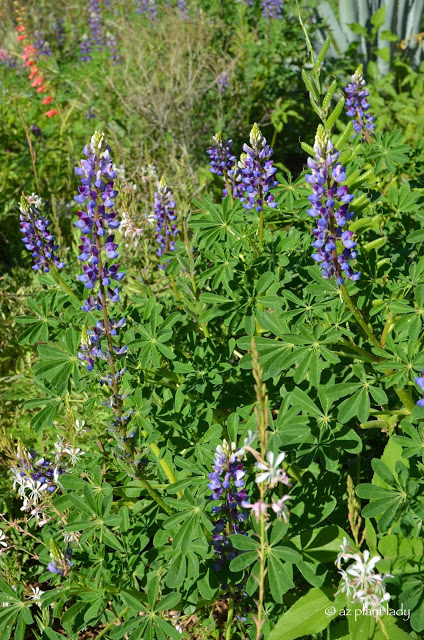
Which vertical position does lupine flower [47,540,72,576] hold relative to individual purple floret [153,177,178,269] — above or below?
below

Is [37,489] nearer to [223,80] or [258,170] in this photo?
[258,170]

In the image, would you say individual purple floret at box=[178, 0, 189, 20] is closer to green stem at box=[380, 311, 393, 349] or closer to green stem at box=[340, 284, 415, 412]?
green stem at box=[380, 311, 393, 349]

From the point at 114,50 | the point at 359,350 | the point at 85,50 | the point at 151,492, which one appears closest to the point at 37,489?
the point at 151,492

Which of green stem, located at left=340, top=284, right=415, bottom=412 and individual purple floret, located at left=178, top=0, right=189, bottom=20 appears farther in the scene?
individual purple floret, located at left=178, top=0, right=189, bottom=20

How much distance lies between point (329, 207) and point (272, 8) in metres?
4.60

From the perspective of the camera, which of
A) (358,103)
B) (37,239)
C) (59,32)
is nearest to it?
(37,239)

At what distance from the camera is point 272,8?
546cm

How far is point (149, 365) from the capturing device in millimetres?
2025

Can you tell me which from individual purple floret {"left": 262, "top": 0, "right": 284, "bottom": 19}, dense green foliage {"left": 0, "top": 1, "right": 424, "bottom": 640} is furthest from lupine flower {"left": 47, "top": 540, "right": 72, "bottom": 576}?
individual purple floret {"left": 262, "top": 0, "right": 284, "bottom": 19}

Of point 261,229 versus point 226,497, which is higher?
point 261,229

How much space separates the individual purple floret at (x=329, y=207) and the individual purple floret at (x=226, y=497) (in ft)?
1.95

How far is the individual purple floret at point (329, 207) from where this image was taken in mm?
1575

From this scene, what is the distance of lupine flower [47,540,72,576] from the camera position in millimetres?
1745

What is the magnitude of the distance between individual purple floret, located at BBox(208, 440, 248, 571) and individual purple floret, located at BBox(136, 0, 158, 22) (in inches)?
227
